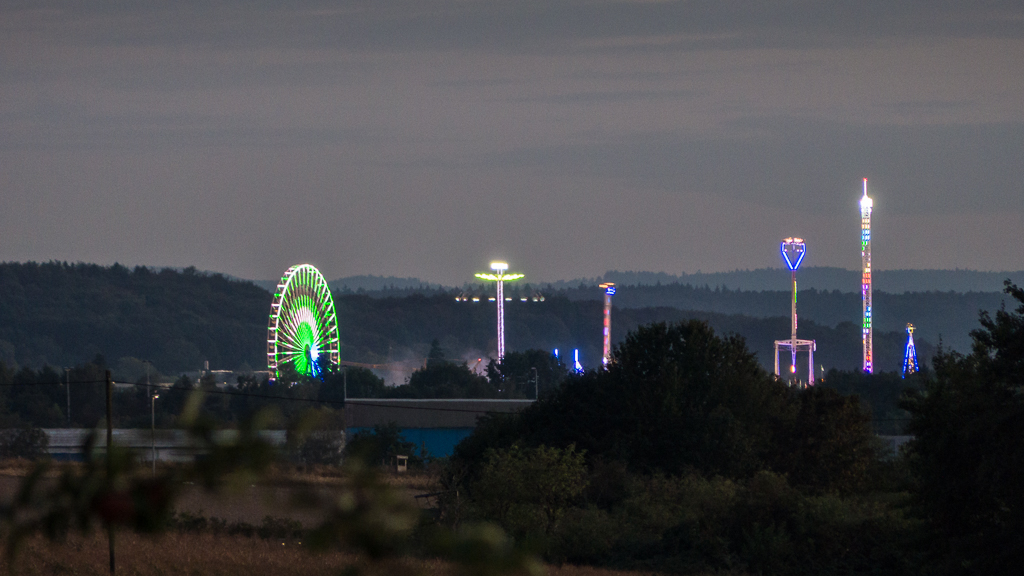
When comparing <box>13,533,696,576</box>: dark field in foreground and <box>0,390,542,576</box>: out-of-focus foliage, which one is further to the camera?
<box>13,533,696,576</box>: dark field in foreground

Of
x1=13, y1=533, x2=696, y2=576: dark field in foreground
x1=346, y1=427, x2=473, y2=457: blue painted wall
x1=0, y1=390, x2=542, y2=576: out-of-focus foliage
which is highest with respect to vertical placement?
x1=0, y1=390, x2=542, y2=576: out-of-focus foliage

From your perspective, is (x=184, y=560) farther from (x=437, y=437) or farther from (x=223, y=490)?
(x=437, y=437)

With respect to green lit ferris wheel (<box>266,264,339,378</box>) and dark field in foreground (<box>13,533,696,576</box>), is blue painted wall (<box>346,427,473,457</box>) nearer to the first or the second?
green lit ferris wheel (<box>266,264,339,378</box>)

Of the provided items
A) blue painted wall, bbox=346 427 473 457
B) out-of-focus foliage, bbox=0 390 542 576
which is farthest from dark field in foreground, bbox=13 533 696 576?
blue painted wall, bbox=346 427 473 457

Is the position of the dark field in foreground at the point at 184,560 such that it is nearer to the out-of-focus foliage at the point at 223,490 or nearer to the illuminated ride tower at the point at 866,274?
the out-of-focus foliage at the point at 223,490

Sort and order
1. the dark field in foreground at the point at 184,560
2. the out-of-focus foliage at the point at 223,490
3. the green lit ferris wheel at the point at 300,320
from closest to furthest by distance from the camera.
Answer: the out-of-focus foliage at the point at 223,490, the dark field in foreground at the point at 184,560, the green lit ferris wheel at the point at 300,320

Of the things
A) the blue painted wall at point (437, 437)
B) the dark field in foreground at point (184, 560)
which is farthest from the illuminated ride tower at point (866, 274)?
the dark field in foreground at point (184, 560)

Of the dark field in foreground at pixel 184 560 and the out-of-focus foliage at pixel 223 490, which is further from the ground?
the out-of-focus foliage at pixel 223 490

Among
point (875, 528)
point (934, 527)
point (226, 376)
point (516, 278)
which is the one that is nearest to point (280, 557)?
point (934, 527)

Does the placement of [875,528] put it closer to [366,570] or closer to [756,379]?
[756,379]
